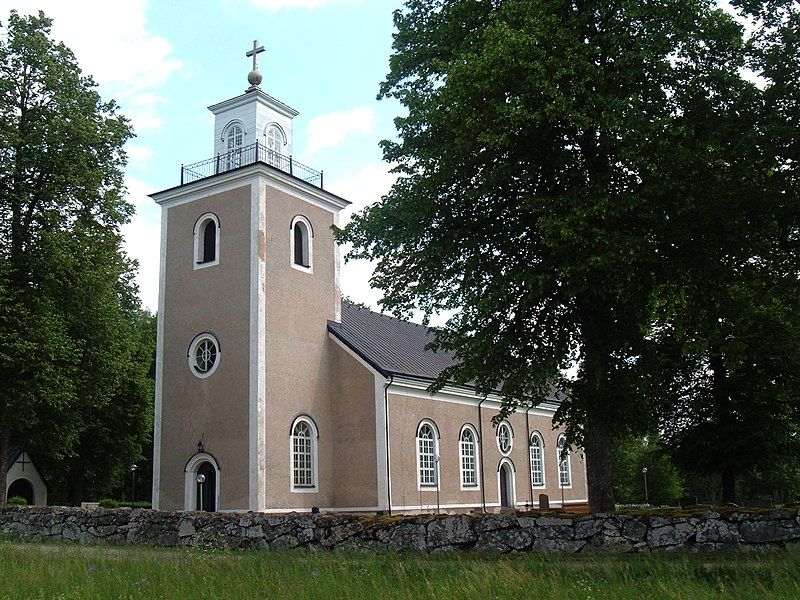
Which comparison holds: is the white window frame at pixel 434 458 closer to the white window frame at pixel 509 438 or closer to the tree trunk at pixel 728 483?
the white window frame at pixel 509 438

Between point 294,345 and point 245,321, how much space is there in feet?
6.57

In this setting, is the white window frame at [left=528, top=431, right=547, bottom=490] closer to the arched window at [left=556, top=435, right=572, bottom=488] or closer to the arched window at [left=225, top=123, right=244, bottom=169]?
the arched window at [left=556, top=435, right=572, bottom=488]

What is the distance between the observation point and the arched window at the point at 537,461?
3778 centimetres

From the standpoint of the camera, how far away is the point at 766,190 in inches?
561

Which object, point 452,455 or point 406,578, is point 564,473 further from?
point 406,578

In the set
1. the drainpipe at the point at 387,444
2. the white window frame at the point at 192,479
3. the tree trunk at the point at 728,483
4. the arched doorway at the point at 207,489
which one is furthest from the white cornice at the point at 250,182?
the tree trunk at the point at 728,483

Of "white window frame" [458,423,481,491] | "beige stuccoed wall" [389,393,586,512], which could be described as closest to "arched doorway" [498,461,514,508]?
"beige stuccoed wall" [389,393,586,512]

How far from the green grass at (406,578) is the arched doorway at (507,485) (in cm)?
2316

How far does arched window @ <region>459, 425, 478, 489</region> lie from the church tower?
21.0ft

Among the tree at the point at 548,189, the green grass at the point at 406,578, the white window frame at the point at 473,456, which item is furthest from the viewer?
the white window frame at the point at 473,456

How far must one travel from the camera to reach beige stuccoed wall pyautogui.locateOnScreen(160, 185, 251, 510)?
85.5ft

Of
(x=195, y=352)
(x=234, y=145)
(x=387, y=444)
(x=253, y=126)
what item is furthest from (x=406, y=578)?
(x=234, y=145)

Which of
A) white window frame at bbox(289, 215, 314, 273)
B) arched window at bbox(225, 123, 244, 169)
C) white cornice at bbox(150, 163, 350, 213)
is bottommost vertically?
white window frame at bbox(289, 215, 314, 273)

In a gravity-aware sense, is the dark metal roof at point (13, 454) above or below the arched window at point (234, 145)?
below
